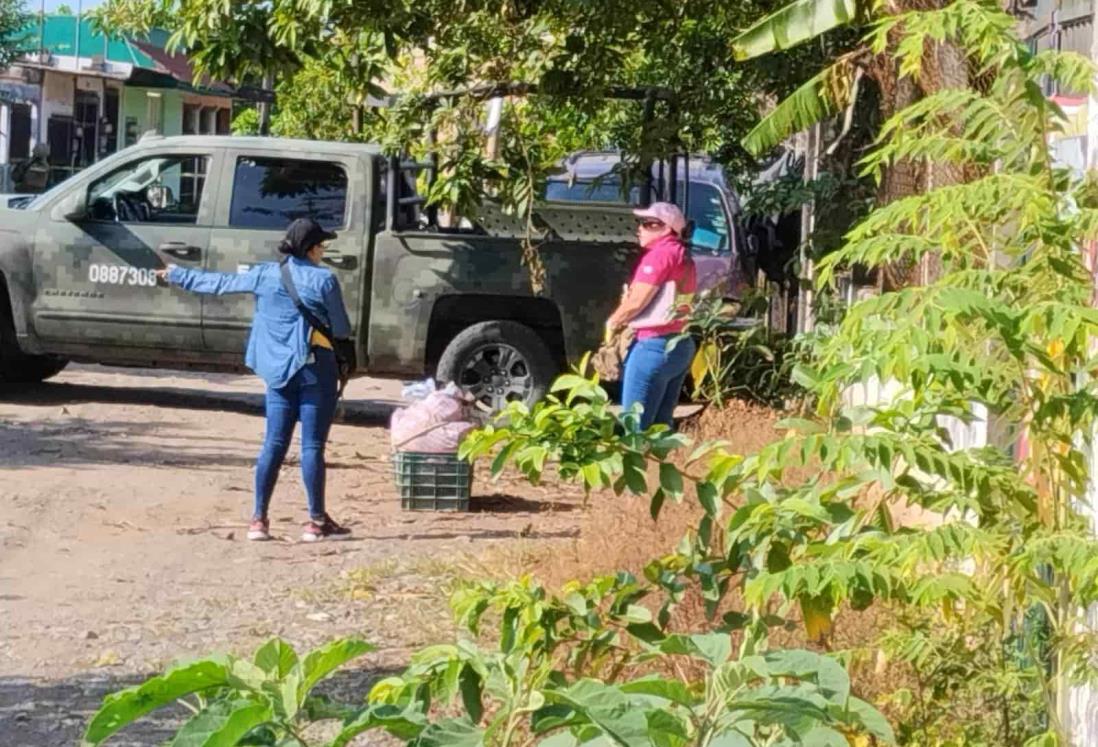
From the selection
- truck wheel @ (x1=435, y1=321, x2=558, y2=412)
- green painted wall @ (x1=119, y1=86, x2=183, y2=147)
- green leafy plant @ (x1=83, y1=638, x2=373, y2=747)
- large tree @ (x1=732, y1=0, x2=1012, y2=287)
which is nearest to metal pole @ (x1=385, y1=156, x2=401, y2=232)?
truck wheel @ (x1=435, y1=321, x2=558, y2=412)

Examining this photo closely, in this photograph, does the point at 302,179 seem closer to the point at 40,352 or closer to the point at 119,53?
the point at 40,352

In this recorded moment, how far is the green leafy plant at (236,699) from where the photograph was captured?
2.51 meters

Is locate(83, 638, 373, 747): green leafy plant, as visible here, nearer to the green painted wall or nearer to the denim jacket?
the denim jacket

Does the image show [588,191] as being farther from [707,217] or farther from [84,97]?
[84,97]

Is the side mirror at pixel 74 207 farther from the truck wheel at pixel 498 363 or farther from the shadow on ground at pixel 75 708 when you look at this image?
the shadow on ground at pixel 75 708

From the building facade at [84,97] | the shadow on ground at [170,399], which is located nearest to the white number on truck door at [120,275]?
the shadow on ground at [170,399]

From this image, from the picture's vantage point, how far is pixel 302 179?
1353cm

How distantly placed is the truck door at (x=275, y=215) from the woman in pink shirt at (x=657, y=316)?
11.2 ft

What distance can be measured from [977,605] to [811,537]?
1.23ft

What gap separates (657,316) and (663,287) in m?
0.16

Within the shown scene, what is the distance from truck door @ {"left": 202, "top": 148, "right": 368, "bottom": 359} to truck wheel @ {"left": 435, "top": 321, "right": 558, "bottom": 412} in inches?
29.9

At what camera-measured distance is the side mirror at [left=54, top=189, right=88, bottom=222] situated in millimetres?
13570

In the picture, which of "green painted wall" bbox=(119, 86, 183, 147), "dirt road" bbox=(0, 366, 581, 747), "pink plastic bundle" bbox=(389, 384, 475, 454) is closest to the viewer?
"dirt road" bbox=(0, 366, 581, 747)

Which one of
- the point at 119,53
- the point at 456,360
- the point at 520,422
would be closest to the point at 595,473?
the point at 520,422
